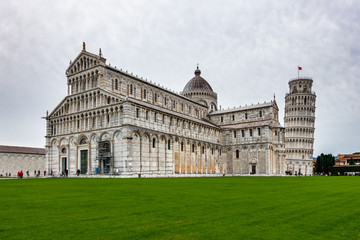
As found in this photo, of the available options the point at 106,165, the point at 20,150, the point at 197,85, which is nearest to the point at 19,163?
the point at 20,150

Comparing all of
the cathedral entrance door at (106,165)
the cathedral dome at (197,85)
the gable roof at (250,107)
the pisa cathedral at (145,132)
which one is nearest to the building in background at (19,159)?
the pisa cathedral at (145,132)

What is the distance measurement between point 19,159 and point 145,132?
4128 centimetres

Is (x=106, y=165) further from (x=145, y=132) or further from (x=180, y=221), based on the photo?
(x=180, y=221)

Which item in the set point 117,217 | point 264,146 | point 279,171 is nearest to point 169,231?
point 117,217

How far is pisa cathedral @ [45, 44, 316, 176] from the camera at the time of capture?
47906 millimetres

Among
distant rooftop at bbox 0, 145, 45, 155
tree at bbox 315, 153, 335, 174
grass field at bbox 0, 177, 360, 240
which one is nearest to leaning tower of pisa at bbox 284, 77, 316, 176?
tree at bbox 315, 153, 335, 174

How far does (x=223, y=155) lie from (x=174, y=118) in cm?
2192

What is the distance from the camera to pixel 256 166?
7019cm

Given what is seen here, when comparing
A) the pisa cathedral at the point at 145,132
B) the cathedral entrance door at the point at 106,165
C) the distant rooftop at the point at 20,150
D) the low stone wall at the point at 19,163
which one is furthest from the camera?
the distant rooftop at the point at 20,150

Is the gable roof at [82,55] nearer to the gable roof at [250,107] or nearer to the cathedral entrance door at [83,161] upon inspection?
the cathedral entrance door at [83,161]

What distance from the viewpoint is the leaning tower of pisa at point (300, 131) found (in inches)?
4006

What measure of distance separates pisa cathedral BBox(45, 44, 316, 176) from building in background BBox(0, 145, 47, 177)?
20330 millimetres

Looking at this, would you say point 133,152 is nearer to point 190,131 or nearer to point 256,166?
point 190,131

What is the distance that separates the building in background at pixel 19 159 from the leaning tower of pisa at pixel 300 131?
72.0 meters
